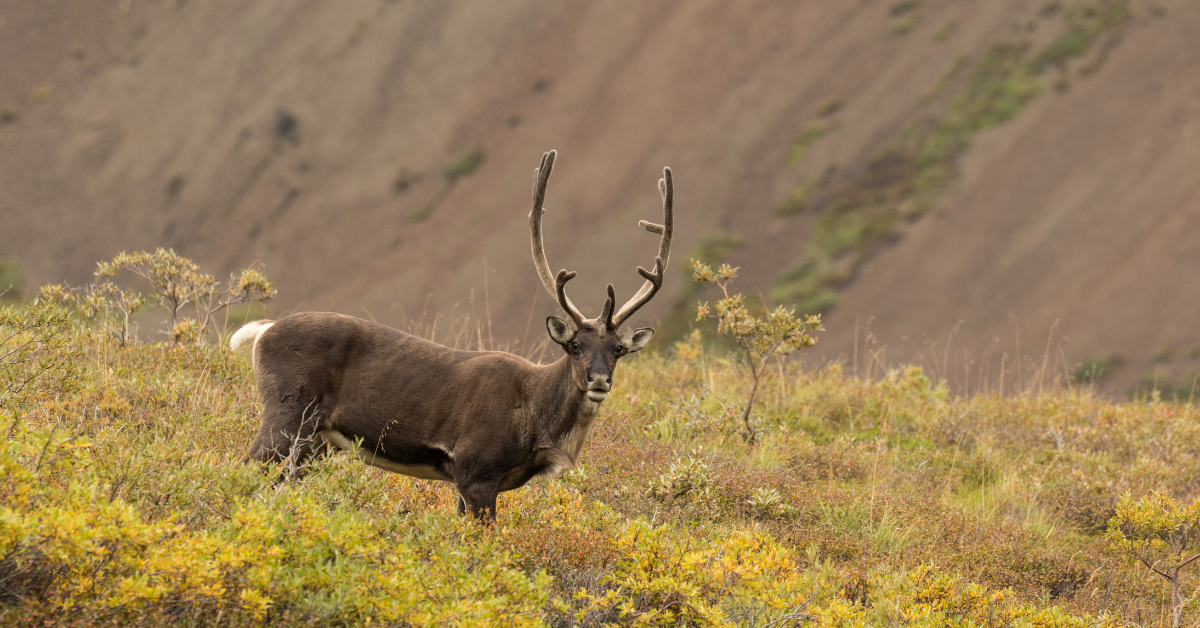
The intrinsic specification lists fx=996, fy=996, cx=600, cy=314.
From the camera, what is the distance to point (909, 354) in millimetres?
42031

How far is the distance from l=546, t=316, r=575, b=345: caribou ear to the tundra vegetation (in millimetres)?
974

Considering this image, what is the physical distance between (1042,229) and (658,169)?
65.1 ft

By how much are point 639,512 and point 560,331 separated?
1.69m

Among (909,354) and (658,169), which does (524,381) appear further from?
(658,169)

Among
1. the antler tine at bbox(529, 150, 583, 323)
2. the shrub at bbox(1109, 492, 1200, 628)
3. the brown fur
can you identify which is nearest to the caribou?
the brown fur

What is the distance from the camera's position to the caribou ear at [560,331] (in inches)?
254

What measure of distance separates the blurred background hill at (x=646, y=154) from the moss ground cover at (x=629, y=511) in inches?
1166

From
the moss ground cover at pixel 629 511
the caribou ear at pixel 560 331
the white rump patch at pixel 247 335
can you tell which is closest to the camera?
the moss ground cover at pixel 629 511

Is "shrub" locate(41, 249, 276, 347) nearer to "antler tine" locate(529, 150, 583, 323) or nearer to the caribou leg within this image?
"antler tine" locate(529, 150, 583, 323)

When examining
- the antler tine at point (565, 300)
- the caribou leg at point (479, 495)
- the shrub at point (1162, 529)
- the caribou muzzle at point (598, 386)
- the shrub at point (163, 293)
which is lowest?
the shrub at point (1162, 529)

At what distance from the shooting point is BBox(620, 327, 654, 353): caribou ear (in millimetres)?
6574

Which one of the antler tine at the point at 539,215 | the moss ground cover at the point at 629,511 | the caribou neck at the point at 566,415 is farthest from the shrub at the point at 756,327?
the caribou neck at the point at 566,415

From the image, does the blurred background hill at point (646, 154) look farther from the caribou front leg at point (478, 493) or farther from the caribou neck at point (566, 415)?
the caribou front leg at point (478, 493)

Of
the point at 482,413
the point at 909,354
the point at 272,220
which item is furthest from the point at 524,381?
the point at 272,220
